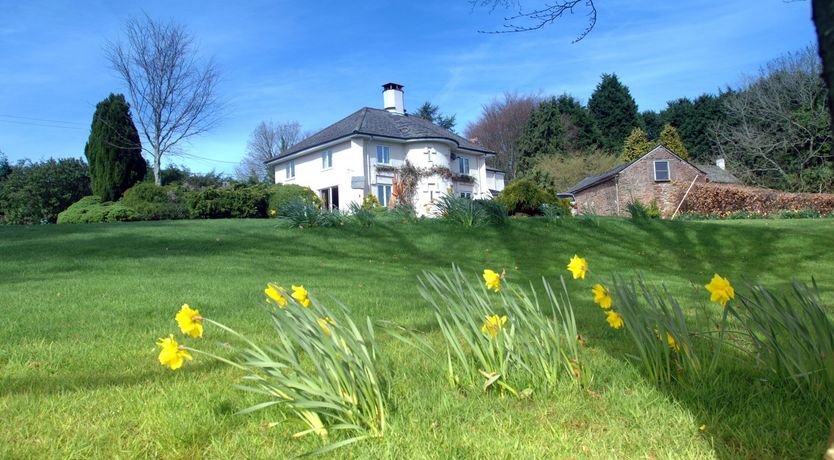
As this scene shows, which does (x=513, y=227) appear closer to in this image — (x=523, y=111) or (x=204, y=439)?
(x=204, y=439)

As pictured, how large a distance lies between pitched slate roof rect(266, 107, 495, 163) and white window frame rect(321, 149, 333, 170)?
70 cm

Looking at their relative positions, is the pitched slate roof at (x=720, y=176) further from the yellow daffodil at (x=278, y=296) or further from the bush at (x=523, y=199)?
the yellow daffodil at (x=278, y=296)

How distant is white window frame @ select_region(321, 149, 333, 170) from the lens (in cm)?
3112

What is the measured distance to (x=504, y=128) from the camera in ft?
180

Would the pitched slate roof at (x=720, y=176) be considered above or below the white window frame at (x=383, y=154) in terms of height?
below

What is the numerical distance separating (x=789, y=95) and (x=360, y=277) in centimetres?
3470

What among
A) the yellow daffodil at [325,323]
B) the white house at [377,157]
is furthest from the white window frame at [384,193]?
the yellow daffodil at [325,323]

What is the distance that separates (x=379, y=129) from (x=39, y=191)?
1766cm

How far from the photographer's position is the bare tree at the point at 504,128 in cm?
5381

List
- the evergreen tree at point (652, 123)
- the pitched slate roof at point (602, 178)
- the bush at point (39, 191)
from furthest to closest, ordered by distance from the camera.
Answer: the evergreen tree at point (652, 123) < the pitched slate roof at point (602, 178) < the bush at point (39, 191)

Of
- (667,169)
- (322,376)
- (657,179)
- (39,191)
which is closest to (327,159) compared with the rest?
(39,191)

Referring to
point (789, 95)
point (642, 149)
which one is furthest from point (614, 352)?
point (642, 149)

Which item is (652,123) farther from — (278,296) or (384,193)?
(278,296)

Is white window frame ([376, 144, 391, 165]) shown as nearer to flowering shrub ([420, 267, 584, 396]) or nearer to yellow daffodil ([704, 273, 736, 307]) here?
flowering shrub ([420, 267, 584, 396])
